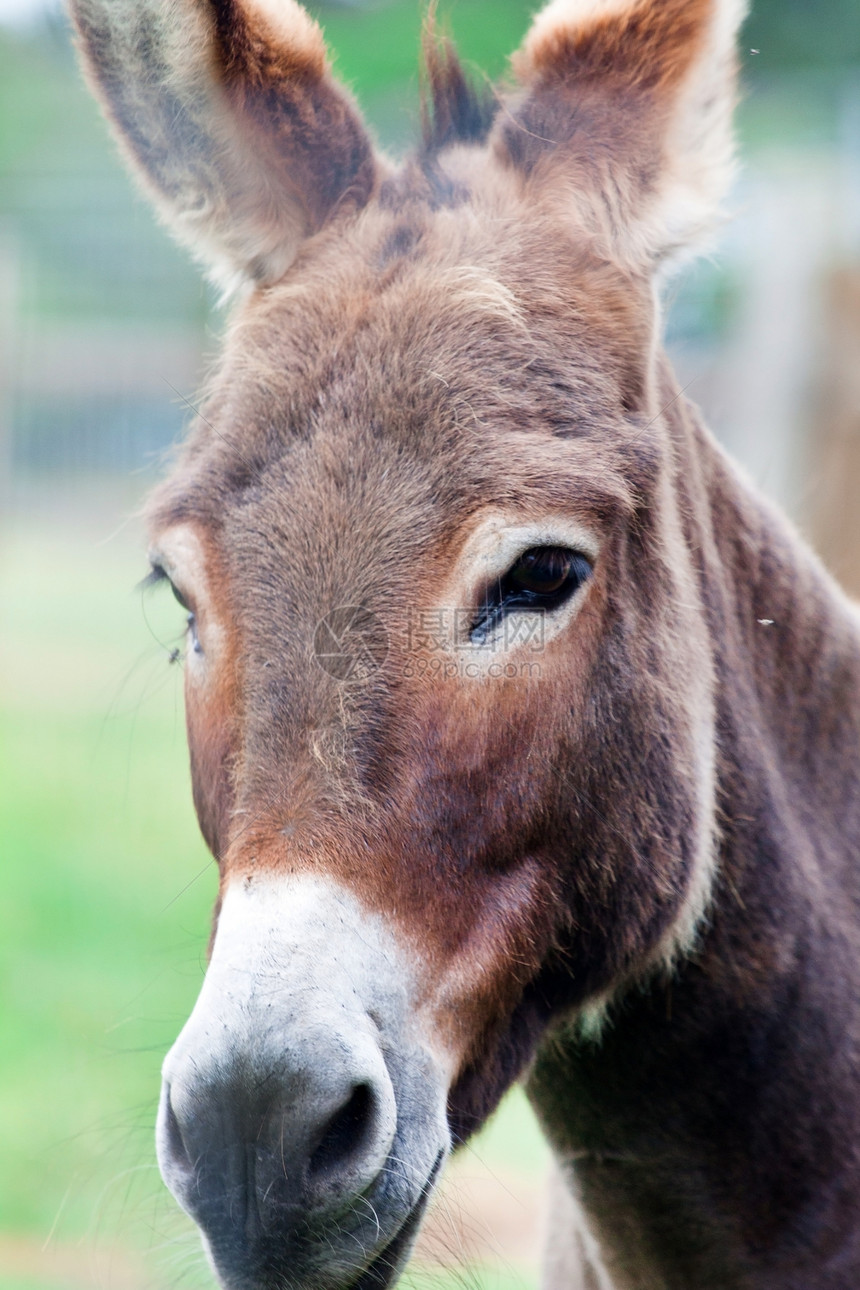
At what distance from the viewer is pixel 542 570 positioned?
1646mm

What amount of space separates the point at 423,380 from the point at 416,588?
32 centimetres

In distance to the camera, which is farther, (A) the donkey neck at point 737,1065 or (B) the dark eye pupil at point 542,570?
(A) the donkey neck at point 737,1065

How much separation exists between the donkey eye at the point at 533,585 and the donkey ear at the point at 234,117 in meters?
0.76

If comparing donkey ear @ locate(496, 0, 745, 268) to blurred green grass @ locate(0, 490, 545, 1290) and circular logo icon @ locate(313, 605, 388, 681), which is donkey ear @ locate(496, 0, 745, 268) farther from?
blurred green grass @ locate(0, 490, 545, 1290)

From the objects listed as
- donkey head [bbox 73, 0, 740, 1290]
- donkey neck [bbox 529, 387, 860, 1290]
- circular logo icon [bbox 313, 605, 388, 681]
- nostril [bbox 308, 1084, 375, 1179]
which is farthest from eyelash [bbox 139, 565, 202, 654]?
donkey neck [bbox 529, 387, 860, 1290]

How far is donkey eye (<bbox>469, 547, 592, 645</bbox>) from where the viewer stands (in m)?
1.61


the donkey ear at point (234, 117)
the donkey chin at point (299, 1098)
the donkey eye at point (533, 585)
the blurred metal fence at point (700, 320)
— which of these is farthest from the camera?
the blurred metal fence at point (700, 320)

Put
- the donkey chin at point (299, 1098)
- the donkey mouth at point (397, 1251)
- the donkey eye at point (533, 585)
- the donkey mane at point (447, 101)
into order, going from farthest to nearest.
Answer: the donkey mane at point (447, 101) < the donkey eye at point (533, 585) < the donkey mouth at point (397, 1251) < the donkey chin at point (299, 1098)

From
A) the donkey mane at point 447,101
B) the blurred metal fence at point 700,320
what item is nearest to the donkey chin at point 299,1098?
the donkey mane at point 447,101

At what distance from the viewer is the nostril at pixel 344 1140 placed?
1347 mm

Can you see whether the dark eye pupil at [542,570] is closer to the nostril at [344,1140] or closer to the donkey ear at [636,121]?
the donkey ear at [636,121]

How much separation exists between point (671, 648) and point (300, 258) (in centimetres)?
91

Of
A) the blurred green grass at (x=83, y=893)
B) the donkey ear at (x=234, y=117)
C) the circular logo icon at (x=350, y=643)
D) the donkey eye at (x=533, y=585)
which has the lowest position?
the blurred green grass at (x=83, y=893)

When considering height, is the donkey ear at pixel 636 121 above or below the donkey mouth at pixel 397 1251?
above
